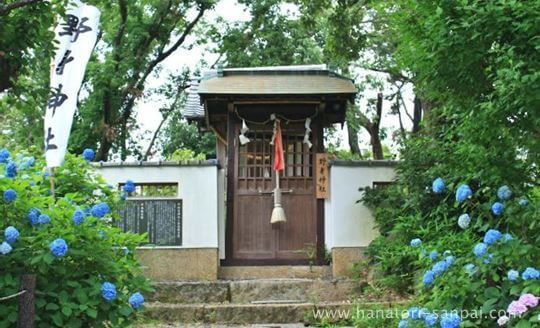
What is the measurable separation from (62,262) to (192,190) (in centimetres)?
556

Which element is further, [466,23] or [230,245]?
[230,245]

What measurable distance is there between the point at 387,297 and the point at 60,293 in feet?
15.6

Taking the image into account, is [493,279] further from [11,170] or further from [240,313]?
[240,313]

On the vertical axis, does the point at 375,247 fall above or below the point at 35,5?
below

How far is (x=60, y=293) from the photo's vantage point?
3.92 metres

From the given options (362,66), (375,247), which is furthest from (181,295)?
(362,66)

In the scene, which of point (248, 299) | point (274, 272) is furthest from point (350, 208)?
point (248, 299)

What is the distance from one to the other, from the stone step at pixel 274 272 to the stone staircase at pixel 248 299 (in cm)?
4

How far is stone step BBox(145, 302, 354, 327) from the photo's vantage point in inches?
291

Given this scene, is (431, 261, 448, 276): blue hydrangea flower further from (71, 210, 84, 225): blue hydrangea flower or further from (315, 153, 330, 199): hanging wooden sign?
(315, 153, 330, 199): hanging wooden sign

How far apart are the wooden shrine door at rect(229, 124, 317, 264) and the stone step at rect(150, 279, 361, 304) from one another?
124 cm

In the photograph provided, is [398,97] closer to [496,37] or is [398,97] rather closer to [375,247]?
[375,247]

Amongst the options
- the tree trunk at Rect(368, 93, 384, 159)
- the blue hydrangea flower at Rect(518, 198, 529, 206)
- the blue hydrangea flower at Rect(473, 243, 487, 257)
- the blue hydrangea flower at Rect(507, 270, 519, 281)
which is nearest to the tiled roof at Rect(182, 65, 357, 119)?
the blue hydrangea flower at Rect(518, 198, 529, 206)

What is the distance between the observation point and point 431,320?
3754 mm
